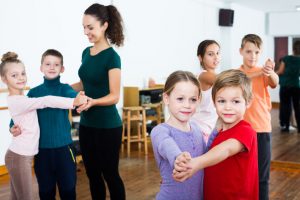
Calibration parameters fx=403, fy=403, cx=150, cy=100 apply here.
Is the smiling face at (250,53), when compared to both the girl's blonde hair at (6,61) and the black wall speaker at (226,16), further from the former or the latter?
the black wall speaker at (226,16)

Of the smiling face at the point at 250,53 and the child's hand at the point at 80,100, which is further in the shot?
the smiling face at the point at 250,53

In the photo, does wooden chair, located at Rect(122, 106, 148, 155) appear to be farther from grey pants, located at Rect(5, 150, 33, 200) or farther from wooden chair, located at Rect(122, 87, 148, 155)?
grey pants, located at Rect(5, 150, 33, 200)

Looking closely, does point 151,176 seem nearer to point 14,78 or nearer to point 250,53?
point 250,53

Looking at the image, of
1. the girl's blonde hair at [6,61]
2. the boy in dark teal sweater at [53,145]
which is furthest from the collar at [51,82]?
the girl's blonde hair at [6,61]

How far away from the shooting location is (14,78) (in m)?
2.32

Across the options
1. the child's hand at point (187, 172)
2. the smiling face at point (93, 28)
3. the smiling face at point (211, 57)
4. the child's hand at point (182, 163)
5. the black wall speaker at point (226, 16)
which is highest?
the black wall speaker at point (226, 16)

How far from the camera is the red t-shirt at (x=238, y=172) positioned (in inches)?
56.1

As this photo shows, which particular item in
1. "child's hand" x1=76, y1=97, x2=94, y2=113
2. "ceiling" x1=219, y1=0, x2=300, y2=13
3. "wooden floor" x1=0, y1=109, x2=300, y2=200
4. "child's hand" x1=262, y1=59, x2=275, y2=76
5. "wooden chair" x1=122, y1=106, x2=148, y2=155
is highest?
"ceiling" x1=219, y1=0, x2=300, y2=13

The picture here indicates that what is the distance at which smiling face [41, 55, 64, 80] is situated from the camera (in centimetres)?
229

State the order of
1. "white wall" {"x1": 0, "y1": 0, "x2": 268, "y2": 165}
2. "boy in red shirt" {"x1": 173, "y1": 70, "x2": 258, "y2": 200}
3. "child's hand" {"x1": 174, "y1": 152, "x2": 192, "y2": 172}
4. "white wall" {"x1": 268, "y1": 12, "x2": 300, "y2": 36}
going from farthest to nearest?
"white wall" {"x1": 268, "y1": 12, "x2": 300, "y2": 36}, "white wall" {"x1": 0, "y1": 0, "x2": 268, "y2": 165}, "boy in red shirt" {"x1": 173, "y1": 70, "x2": 258, "y2": 200}, "child's hand" {"x1": 174, "y1": 152, "x2": 192, "y2": 172}

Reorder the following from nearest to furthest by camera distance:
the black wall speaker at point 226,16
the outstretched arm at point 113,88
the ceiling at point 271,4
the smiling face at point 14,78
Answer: the outstretched arm at point 113,88 < the smiling face at point 14,78 < the black wall speaker at point 226,16 < the ceiling at point 271,4

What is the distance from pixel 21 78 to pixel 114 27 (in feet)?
2.02

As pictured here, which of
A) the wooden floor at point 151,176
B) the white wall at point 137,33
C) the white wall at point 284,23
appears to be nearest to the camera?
the wooden floor at point 151,176

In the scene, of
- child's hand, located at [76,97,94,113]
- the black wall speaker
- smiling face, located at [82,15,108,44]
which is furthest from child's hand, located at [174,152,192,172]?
the black wall speaker
